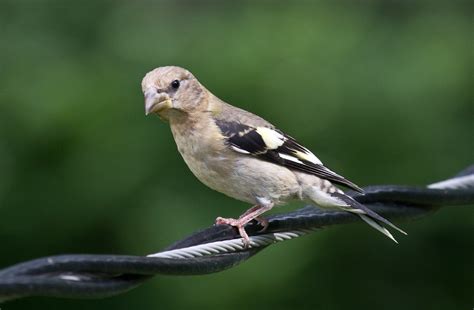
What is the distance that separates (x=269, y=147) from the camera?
202 inches

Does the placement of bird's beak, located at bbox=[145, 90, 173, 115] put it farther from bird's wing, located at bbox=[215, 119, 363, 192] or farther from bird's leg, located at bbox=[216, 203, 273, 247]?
bird's leg, located at bbox=[216, 203, 273, 247]

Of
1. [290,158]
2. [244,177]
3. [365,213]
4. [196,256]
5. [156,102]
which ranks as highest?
[156,102]

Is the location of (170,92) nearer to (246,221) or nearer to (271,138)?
(271,138)

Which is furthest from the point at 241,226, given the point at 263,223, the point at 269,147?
the point at 269,147

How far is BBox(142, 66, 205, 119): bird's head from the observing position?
4.89 meters

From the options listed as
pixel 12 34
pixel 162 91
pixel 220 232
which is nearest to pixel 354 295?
pixel 162 91

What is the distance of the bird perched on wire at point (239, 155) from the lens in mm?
4996

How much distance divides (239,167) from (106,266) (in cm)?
199

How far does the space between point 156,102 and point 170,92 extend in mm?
176

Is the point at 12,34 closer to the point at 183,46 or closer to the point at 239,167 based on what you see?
the point at 183,46

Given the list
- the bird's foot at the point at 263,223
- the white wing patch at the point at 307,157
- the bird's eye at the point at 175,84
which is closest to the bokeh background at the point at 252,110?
the white wing patch at the point at 307,157

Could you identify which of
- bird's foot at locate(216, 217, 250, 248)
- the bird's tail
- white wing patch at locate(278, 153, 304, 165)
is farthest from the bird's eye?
the bird's tail

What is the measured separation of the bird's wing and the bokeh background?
1.60 m

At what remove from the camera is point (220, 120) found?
206 inches
